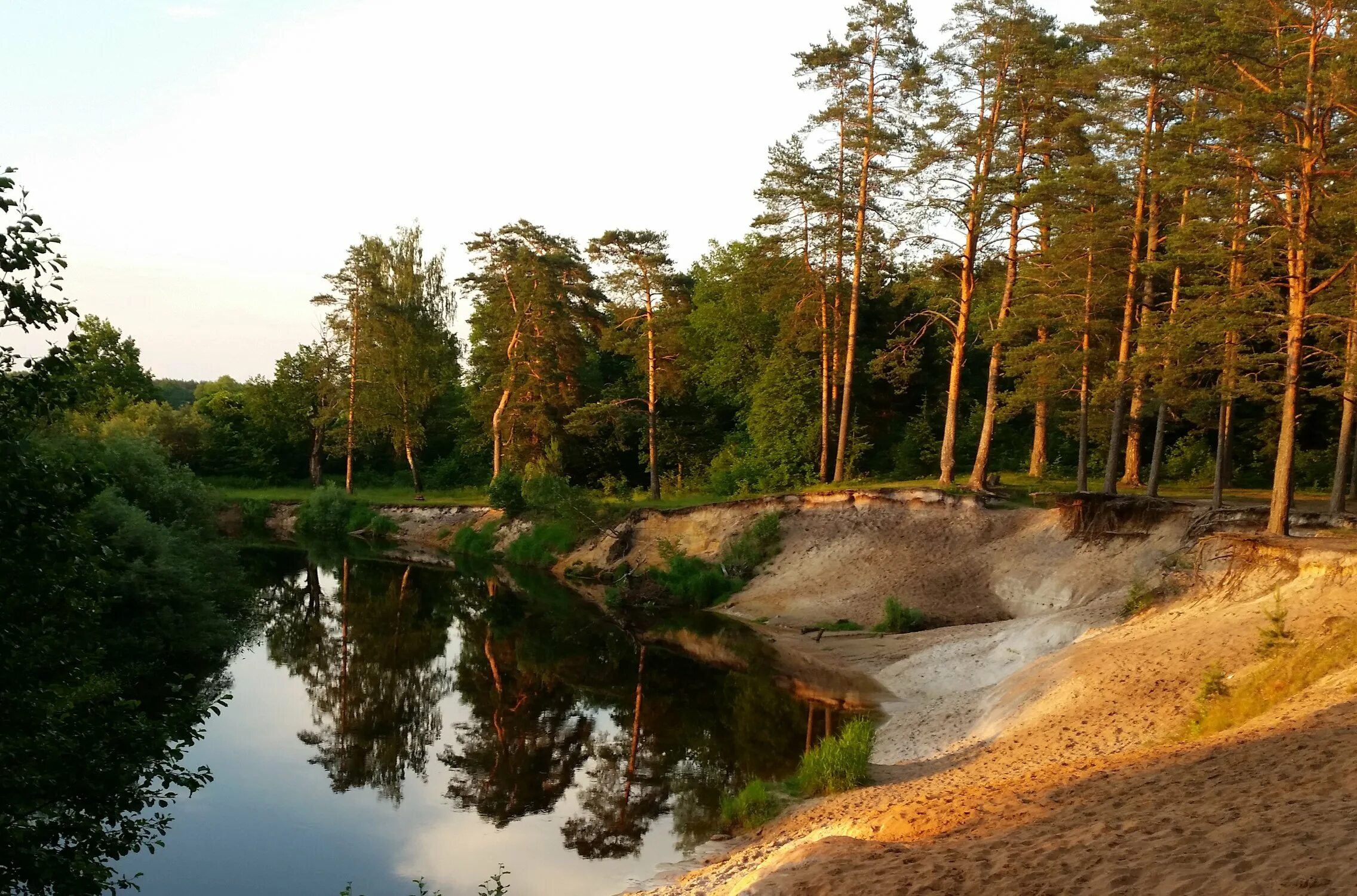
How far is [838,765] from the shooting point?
15.2 m

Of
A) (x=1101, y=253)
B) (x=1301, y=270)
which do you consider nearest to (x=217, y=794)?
(x=1301, y=270)

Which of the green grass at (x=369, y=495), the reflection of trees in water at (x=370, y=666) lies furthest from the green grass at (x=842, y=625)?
the green grass at (x=369, y=495)

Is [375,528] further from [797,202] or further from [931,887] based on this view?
[931,887]

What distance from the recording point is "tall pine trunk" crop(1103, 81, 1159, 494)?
26875mm

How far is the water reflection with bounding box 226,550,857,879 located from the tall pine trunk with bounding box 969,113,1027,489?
1000 centimetres

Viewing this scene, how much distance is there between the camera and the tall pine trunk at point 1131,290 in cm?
2688

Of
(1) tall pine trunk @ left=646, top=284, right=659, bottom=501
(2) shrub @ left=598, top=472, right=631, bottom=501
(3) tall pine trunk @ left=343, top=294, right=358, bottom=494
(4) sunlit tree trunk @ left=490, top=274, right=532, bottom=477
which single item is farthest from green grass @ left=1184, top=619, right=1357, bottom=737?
(3) tall pine trunk @ left=343, top=294, right=358, bottom=494

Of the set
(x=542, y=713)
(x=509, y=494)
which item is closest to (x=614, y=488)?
(x=509, y=494)

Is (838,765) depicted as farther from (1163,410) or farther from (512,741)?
A: (1163,410)

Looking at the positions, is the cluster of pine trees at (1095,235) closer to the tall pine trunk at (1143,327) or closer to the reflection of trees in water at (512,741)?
the tall pine trunk at (1143,327)

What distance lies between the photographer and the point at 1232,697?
14.3 meters

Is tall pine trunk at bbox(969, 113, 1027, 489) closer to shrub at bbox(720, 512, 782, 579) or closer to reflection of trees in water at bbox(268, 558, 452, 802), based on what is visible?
shrub at bbox(720, 512, 782, 579)

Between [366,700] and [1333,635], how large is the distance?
19186 mm

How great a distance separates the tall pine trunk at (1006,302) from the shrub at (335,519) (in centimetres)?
3430
